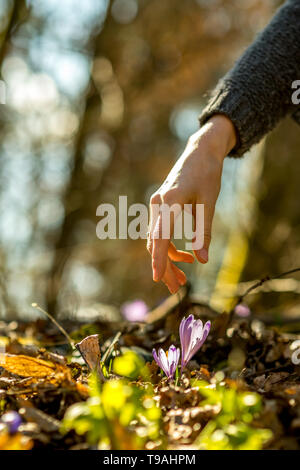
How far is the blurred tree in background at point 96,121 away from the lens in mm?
5270

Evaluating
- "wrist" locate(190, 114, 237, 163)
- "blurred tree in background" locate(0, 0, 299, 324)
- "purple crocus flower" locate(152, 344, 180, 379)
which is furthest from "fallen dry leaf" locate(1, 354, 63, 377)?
"blurred tree in background" locate(0, 0, 299, 324)

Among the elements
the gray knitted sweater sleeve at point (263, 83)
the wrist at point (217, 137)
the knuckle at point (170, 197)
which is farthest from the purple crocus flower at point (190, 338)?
the gray knitted sweater sleeve at point (263, 83)

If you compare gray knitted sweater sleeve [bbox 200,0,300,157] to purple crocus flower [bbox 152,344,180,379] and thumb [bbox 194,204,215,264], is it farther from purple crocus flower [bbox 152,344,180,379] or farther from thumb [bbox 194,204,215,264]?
purple crocus flower [bbox 152,344,180,379]

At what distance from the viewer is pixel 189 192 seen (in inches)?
45.6

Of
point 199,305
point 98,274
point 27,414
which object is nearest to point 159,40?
point 98,274

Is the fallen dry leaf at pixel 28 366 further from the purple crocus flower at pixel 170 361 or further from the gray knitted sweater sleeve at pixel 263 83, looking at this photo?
the gray knitted sweater sleeve at pixel 263 83

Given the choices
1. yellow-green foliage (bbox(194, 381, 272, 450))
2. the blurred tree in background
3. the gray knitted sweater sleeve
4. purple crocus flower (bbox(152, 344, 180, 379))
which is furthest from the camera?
the blurred tree in background

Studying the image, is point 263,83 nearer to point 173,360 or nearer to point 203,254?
point 203,254

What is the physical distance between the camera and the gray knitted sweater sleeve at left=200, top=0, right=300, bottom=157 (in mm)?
1531

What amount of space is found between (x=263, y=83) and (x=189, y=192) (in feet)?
2.43

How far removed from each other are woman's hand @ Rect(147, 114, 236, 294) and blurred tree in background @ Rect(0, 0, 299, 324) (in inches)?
133

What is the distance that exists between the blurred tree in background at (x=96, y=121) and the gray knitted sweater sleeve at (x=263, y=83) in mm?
3002
